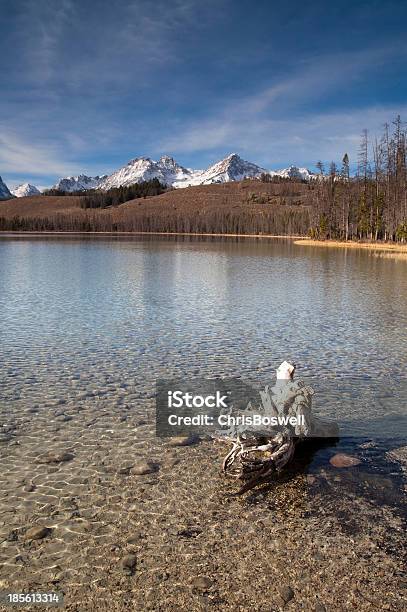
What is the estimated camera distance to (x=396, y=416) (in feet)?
36.1

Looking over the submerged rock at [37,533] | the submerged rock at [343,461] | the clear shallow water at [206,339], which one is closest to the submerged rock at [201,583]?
the submerged rock at [37,533]

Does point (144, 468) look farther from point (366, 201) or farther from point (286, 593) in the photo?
point (366, 201)

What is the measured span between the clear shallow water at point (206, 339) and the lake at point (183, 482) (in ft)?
0.30

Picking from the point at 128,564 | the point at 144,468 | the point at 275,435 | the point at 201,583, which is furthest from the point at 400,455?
the point at 128,564

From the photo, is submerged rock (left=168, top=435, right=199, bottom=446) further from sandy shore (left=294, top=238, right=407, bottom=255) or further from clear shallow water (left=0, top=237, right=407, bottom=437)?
sandy shore (left=294, top=238, right=407, bottom=255)

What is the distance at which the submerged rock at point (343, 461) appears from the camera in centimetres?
862

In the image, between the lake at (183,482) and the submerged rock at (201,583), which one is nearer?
the submerged rock at (201,583)

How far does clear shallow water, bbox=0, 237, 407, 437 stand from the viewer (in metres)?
12.4

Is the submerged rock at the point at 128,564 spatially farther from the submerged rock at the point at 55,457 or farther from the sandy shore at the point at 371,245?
the sandy shore at the point at 371,245

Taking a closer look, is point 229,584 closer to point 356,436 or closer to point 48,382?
point 356,436

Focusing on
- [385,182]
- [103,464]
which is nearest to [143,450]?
[103,464]

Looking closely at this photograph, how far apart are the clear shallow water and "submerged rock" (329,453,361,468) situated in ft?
4.75

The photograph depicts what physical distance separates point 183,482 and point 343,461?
2.99 meters

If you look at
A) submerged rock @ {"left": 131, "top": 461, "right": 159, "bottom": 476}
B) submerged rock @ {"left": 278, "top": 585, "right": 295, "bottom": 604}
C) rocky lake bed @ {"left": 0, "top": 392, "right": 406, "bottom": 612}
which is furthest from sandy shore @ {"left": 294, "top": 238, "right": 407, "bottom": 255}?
submerged rock @ {"left": 278, "top": 585, "right": 295, "bottom": 604}
